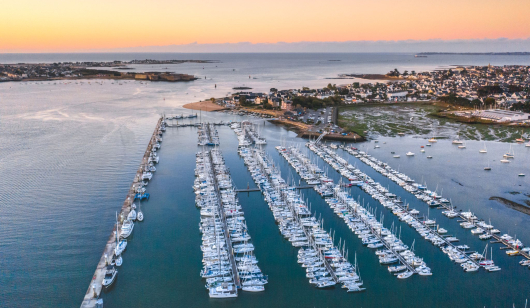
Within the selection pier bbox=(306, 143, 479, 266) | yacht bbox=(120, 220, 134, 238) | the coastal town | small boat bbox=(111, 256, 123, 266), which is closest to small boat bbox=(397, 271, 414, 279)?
pier bbox=(306, 143, 479, 266)

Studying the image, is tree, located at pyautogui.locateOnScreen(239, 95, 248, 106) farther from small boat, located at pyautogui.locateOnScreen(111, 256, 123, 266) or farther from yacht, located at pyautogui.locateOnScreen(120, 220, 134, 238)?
small boat, located at pyautogui.locateOnScreen(111, 256, 123, 266)

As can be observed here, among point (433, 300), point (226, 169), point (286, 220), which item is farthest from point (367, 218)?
point (226, 169)

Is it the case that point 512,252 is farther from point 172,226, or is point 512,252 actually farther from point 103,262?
point 103,262

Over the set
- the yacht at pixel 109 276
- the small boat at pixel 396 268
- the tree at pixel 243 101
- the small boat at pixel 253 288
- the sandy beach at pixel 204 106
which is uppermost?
the tree at pixel 243 101

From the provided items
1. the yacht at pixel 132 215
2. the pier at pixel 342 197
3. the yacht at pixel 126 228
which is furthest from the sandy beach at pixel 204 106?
the yacht at pixel 126 228

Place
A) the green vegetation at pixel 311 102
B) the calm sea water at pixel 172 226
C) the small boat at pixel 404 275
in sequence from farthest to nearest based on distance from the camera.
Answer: the green vegetation at pixel 311 102
the small boat at pixel 404 275
the calm sea water at pixel 172 226

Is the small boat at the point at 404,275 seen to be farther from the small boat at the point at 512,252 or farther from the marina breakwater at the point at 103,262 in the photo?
the marina breakwater at the point at 103,262

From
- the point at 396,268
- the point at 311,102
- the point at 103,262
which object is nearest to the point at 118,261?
the point at 103,262
